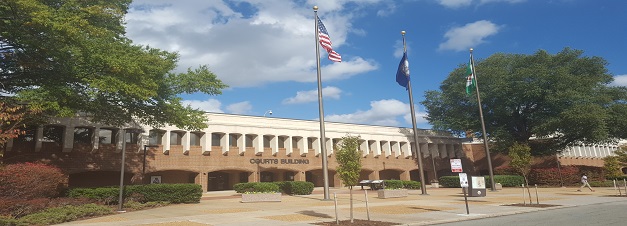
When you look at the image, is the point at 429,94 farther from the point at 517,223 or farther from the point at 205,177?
the point at 517,223

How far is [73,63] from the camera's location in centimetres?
2106

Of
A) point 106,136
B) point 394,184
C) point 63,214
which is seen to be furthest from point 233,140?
point 63,214

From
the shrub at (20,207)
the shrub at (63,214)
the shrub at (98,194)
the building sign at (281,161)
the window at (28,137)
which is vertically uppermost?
Result: the window at (28,137)

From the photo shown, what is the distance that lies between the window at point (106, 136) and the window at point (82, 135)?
0.86 m

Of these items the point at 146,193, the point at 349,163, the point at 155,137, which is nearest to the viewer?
the point at 349,163

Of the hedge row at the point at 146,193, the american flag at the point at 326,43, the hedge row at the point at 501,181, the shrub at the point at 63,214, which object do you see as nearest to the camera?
the shrub at the point at 63,214

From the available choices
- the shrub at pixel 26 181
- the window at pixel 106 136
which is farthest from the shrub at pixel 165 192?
the window at pixel 106 136

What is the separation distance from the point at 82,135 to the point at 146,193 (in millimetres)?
16398

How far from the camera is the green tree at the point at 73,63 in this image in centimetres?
1861

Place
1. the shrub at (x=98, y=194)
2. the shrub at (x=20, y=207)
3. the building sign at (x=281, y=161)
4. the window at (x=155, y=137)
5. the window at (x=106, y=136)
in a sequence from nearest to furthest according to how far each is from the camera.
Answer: the shrub at (x=20, y=207)
the shrub at (x=98, y=194)
the window at (x=106, y=136)
the window at (x=155, y=137)
the building sign at (x=281, y=161)

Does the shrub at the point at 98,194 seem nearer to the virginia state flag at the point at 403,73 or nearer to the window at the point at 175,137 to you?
the window at the point at 175,137

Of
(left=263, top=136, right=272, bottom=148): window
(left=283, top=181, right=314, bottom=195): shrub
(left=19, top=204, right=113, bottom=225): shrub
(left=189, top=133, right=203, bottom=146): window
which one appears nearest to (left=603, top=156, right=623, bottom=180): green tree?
(left=283, top=181, right=314, bottom=195): shrub

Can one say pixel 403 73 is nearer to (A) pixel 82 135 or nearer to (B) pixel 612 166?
(B) pixel 612 166

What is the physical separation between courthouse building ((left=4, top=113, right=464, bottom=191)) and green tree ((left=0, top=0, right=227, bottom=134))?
3.65 metres
